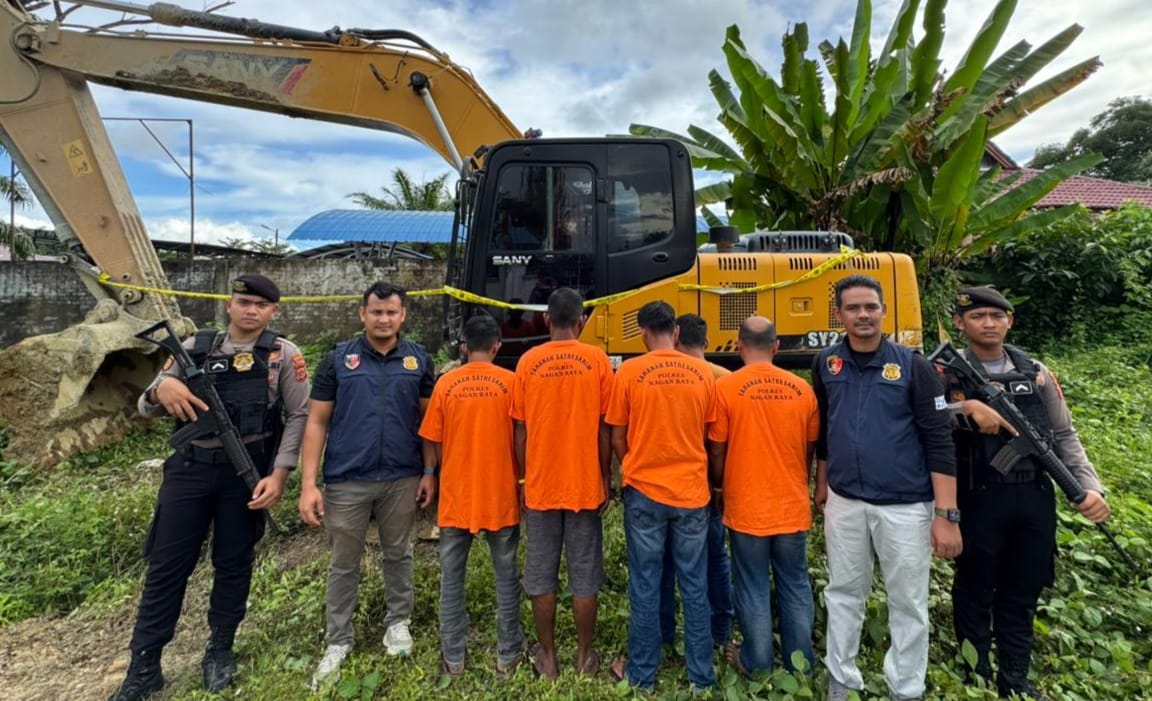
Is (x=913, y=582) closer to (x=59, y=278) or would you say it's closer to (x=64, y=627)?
(x=64, y=627)

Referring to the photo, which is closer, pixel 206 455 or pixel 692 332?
pixel 206 455

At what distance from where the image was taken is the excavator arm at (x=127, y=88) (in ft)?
16.1

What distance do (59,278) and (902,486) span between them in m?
11.1

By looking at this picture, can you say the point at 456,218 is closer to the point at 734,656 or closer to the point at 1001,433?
the point at 734,656

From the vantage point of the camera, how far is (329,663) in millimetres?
2592

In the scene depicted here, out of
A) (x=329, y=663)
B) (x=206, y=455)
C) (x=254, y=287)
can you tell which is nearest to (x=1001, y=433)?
(x=329, y=663)

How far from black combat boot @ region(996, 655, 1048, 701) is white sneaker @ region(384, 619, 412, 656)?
259 cm

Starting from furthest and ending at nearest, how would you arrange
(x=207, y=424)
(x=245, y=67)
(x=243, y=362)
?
(x=245, y=67)
(x=243, y=362)
(x=207, y=424)

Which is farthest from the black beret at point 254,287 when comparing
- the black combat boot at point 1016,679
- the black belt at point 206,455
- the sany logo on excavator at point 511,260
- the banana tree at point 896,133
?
the banana tree at point 896,133

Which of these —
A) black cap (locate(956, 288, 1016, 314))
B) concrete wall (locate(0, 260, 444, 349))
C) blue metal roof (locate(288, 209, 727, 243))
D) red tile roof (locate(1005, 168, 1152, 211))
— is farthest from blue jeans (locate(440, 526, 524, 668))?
red tile roof (locate(1005, 168, 1152, 211))

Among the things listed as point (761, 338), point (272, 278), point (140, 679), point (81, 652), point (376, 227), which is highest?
point (376, 227)

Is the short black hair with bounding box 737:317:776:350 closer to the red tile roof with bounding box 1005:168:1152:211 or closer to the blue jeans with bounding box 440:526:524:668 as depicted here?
the blue jeans with bounding box 440:526:524:668

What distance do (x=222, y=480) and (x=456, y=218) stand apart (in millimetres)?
2375

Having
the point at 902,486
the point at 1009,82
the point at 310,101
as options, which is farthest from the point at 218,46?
the point at 1009,82
